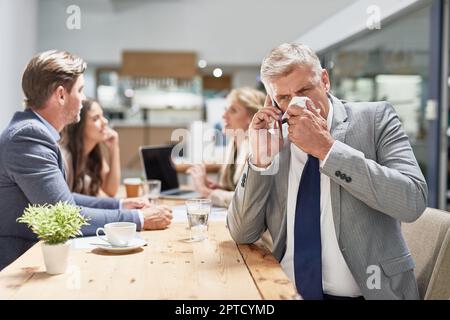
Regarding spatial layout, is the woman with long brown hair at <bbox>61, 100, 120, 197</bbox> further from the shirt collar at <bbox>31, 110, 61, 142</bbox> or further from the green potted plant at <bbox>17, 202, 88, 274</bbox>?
the green potted plant at <bbox>17, 202, 88, 274</bbox>

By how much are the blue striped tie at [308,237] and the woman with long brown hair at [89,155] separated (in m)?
1.51

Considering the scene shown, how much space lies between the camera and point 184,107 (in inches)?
381

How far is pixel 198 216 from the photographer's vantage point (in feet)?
5.23

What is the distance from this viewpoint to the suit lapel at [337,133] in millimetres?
1379

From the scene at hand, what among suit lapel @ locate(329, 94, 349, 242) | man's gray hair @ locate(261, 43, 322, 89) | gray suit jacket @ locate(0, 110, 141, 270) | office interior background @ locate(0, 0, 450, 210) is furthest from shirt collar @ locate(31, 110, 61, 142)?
office interior background @ locate(0, 0, 450, 210)

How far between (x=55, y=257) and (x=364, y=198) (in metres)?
0.73

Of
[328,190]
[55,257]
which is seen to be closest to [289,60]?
[328,190]

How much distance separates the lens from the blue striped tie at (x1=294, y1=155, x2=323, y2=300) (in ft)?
4.55

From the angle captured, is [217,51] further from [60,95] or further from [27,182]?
[27,182]

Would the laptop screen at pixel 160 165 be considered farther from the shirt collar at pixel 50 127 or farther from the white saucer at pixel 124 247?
the white saucer at pixel 124 247

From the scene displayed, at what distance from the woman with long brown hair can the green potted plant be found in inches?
56.9

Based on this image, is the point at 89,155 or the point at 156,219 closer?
the point at 156,219

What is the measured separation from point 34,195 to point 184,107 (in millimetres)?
8241
